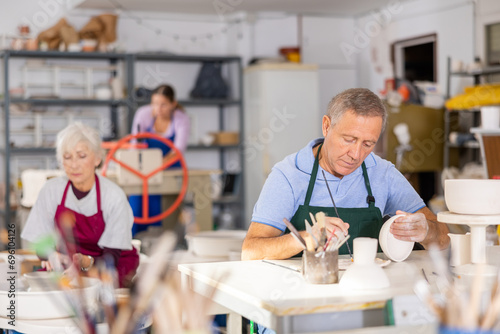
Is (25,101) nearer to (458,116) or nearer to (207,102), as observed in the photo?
(207,102)

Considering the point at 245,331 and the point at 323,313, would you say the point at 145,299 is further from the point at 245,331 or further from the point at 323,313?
the point at 245,331

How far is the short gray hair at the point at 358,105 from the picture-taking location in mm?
2402

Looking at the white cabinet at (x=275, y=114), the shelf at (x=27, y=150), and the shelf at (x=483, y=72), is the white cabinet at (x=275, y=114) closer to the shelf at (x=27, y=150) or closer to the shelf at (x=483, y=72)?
the shelf at (x=483, y=72)

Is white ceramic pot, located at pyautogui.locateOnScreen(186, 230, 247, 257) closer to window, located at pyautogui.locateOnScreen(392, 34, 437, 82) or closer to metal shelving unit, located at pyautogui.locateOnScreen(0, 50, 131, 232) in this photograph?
metal shelving unit, located at pyautogui.locateOnScreen(0, 50, 131, 232)

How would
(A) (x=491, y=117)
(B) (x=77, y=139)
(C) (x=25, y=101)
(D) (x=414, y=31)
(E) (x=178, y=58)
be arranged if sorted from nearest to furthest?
1. (B) (x=77, y=139)
2. (A) (x=491, y=117)
3. (C) (x=25, y=101)
4. (D) (x=414, y=31)
5. (E) (x=178, y=58)

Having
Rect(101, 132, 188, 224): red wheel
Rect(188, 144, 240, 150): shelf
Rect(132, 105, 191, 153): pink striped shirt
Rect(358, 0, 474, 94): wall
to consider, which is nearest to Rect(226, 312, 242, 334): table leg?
Rect(101, 132, 188, 224): red wheel

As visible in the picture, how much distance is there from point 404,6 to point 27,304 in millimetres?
6351

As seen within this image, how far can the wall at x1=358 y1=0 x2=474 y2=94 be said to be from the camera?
268 inches

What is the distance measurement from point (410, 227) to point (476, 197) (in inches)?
10.8

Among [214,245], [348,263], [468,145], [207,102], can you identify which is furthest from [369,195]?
[207,102]

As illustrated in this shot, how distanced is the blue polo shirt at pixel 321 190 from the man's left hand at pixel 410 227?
0.95ft

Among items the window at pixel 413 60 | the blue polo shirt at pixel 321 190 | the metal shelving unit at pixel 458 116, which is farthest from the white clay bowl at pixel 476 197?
the window at pixel 413 60

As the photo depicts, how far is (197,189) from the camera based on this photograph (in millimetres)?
5941

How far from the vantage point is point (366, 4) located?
7.71 metres
